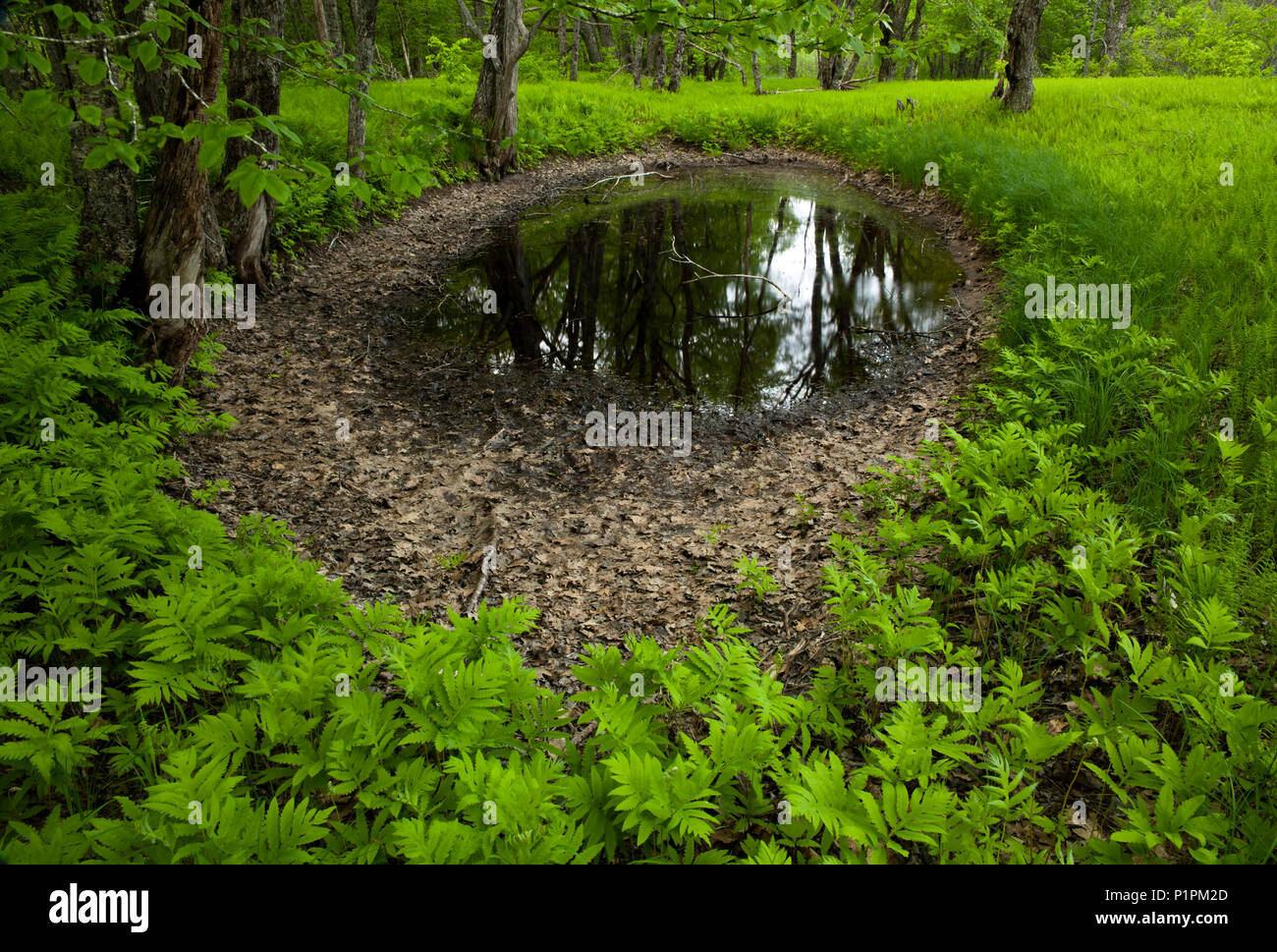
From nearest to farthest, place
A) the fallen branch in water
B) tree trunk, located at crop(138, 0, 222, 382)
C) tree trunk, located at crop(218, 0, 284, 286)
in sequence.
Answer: tree trunk, located at crop(138, 0, 222, 382), tree trunk, located at crop(218, 0, 284, 286), the fallen branch in water

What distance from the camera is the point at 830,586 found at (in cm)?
427

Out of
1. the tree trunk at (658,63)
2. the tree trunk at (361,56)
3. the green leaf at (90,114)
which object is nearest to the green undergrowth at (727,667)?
the green leaf at (90,114)

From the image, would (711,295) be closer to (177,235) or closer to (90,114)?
(177,235)

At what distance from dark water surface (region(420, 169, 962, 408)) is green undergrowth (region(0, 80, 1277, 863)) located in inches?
106

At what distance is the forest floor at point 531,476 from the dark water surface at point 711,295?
24.8 inches

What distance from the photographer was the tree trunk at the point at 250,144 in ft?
26.6

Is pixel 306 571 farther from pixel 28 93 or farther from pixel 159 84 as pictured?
pixel 159 84

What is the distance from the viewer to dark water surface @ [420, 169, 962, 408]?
827 cm

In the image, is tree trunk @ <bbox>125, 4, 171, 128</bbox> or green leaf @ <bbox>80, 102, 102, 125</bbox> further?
tree trunk @ <bbox>125, 4, 171, 128</bbox>

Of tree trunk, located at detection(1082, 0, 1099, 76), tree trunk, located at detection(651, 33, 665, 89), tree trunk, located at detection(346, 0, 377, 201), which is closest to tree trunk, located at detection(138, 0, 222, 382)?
tree trunk, located at detection(346, 0, 377, 201)

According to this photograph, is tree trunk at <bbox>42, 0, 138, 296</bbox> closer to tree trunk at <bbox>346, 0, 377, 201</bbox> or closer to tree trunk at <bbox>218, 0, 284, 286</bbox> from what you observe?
tree trunk at <bbox>218, 0, 284, 286</bbox>

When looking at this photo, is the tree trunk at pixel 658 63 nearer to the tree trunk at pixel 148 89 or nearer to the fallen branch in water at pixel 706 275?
the fallen branch in water at pixel 706 275
